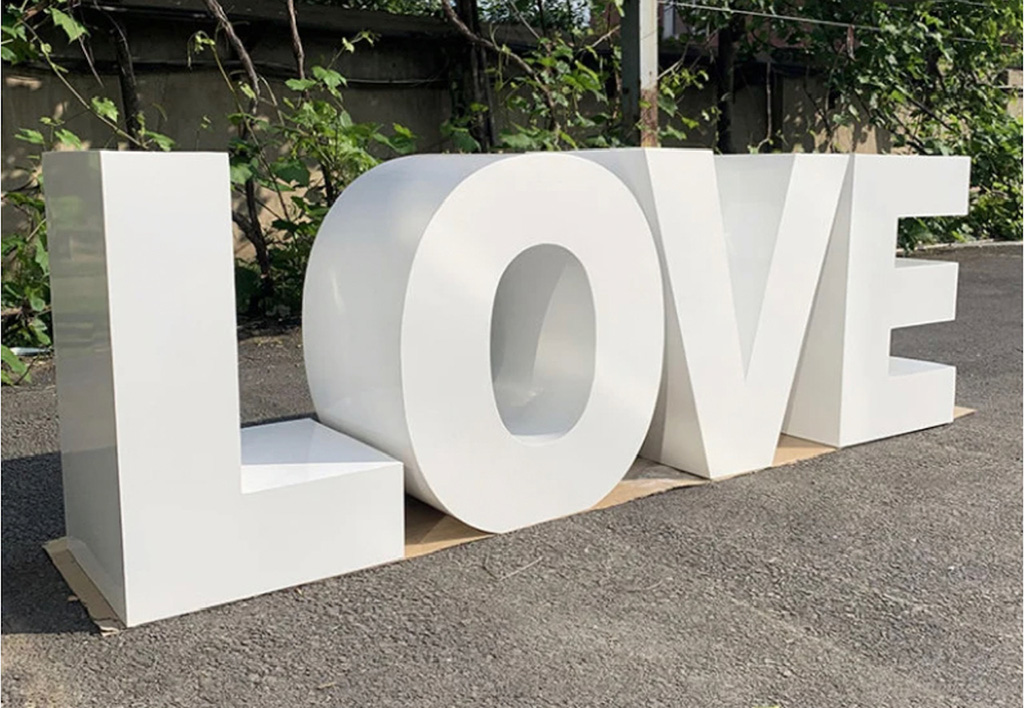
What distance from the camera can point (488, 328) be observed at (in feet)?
9.89

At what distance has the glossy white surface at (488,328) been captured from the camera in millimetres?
2895

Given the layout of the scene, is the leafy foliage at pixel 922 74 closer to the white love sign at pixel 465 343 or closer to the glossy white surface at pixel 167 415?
the white love sign at pixel 465 343

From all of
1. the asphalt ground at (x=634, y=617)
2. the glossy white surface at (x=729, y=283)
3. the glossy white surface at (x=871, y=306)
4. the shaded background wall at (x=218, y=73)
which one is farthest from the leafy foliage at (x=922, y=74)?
the asphalt ground at (x=634, y=617)

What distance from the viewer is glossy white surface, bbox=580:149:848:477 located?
3.45 m

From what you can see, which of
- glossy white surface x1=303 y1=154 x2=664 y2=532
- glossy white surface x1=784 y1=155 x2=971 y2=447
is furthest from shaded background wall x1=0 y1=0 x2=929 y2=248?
glossy white surface x1=784 y1=155 x2=971 y2=447

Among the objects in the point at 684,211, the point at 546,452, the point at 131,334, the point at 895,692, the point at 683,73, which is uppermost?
the point at 683,73

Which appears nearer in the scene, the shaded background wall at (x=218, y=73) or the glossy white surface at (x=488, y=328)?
the glossy white surface at (x=488, y=328)

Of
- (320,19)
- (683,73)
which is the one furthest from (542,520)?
(683,73)

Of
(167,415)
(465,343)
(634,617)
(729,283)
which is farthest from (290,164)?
(634,617)

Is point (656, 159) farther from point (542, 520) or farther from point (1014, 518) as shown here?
point (1014, 518)

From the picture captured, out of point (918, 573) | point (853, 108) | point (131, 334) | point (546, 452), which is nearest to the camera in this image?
point (131, 334)

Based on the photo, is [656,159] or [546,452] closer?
[546,452]

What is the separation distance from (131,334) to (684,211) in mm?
1836

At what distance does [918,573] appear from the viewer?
2766 mm
